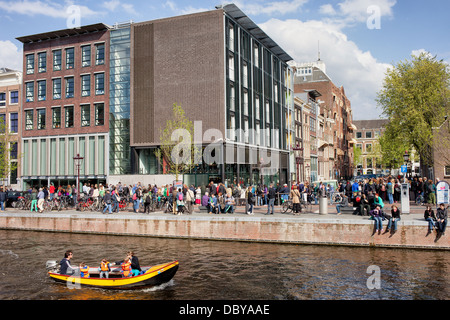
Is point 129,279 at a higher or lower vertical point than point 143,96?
lower

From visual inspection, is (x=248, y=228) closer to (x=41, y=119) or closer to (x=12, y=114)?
(x=41, y=119)

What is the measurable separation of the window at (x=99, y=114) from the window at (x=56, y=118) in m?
5.05

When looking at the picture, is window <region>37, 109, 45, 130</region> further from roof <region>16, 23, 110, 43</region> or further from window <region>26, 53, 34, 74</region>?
roof <region>16, 23, 110, 43</region>

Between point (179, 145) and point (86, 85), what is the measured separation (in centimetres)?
1521

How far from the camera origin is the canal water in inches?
547

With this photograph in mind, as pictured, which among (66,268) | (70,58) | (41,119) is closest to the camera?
(66,268)

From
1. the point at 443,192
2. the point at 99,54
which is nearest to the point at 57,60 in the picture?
the point at 99,54

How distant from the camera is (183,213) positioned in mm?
26344

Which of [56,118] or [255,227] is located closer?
[255,227]

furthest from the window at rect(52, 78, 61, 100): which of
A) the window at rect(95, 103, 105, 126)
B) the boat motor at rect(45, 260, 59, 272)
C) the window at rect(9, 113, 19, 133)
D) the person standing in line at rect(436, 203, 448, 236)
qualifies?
the person standing in line at rect(436, 203, 448, 236)

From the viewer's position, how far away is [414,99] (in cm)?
4509
